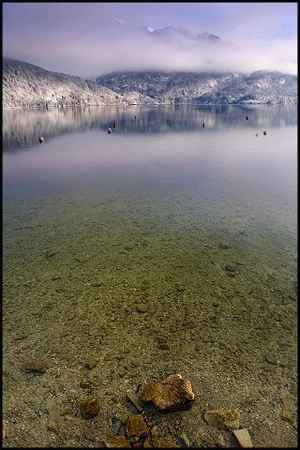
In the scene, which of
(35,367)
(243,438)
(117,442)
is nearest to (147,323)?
(35,367)

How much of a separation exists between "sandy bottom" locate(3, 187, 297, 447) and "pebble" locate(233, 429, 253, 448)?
25cm

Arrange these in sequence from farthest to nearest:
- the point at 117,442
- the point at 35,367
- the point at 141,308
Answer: the point at 141,308, the point at 35,367, the point at 117,442

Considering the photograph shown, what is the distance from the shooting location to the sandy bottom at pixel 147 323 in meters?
12.6

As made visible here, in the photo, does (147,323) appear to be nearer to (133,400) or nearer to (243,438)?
(133,400)

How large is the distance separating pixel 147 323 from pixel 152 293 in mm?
2865

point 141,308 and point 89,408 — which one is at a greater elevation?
point 141,308

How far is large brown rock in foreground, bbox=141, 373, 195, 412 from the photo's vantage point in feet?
41.5

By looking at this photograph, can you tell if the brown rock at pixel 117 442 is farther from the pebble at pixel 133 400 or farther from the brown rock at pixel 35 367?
the brown rock at pixel 35 367

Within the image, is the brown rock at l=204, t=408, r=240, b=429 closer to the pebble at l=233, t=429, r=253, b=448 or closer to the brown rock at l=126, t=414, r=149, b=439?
the pebble at l=233, t=429, r=253, b=448

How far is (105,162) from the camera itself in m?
65.3

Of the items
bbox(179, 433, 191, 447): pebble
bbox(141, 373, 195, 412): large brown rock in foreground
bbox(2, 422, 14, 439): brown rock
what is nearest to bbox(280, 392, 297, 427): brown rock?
bbox(141, 373, 195, 412): large brown rock in foreground

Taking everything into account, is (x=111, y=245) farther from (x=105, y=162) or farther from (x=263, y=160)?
(x=263, y=160)

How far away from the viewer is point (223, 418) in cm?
1248

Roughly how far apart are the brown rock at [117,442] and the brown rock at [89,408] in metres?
1.30
